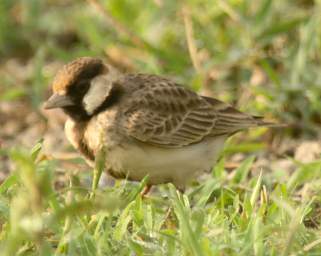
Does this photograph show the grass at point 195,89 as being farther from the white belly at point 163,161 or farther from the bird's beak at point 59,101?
the bird's beak at point 59,101

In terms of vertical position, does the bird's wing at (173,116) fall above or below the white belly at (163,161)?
above

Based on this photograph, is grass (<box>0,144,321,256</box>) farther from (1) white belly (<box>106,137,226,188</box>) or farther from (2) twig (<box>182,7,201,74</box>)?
(2) twig (<box>182,7,201,74</box>)

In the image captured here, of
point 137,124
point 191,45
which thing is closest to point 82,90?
point 137,124

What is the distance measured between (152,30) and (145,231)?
3958mm

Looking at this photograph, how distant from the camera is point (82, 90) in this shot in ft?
19.5

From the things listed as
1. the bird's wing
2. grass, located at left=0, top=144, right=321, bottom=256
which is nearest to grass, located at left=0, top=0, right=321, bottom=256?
grass, located at left=0, top=144, right=321, bottom=256

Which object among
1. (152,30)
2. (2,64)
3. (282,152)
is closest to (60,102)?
(282,152)

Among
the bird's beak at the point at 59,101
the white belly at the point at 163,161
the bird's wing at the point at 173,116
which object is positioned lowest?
the white belly at the point at 163,161

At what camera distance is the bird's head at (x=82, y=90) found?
5.89 metres

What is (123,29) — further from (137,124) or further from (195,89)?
(137,124)

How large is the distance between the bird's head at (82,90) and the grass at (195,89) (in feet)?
1.16

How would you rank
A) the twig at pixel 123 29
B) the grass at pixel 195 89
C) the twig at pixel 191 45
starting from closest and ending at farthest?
the grass at pixel 195 89
the twig at pixel 191 45
the twig at pixel 123 29

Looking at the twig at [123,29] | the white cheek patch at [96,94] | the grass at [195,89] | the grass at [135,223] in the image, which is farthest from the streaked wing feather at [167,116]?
the twig at [123,29]

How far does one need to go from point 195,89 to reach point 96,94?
176 centimetres
